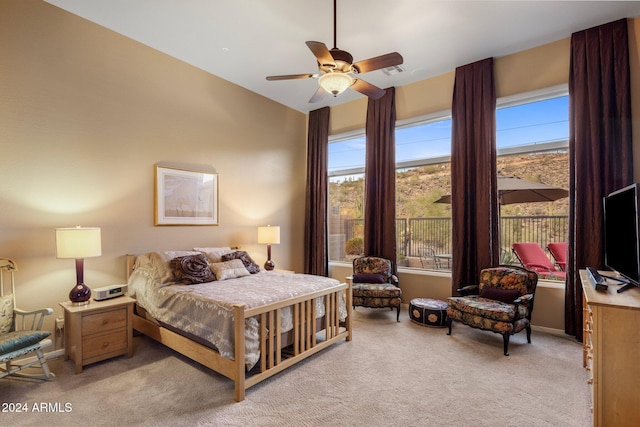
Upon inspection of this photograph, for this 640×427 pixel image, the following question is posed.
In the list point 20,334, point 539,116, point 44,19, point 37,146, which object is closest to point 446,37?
point 539,116

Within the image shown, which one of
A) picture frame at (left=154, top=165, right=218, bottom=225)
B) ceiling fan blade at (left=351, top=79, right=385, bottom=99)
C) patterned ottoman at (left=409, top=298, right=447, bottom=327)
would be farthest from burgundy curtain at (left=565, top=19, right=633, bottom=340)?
picture frame at (left=154, top=165, right=218, bottom=225)

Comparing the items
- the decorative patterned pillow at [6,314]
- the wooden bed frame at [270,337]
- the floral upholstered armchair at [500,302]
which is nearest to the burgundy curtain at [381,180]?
the floral upholstered armchair at [500,302]

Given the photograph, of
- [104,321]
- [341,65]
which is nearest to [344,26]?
[341,65]

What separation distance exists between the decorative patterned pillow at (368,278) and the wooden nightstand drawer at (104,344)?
9.76ft

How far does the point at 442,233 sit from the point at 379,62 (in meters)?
3.01

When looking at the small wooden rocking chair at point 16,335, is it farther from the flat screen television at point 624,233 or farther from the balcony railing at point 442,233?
the flat screen television at point 624,233

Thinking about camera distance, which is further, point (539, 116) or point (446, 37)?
point (539, 116)

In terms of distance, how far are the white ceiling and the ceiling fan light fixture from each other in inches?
38.8

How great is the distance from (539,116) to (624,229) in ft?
7.03

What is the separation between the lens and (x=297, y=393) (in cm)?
241

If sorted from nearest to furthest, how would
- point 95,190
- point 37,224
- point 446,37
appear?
point 37,224, point 95,190, point 446,37

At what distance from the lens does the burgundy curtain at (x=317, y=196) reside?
5.70 m

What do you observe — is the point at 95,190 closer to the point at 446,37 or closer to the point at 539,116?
the point at 446,37

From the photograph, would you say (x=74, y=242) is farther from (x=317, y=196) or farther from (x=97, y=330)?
(x=317, y=196)
